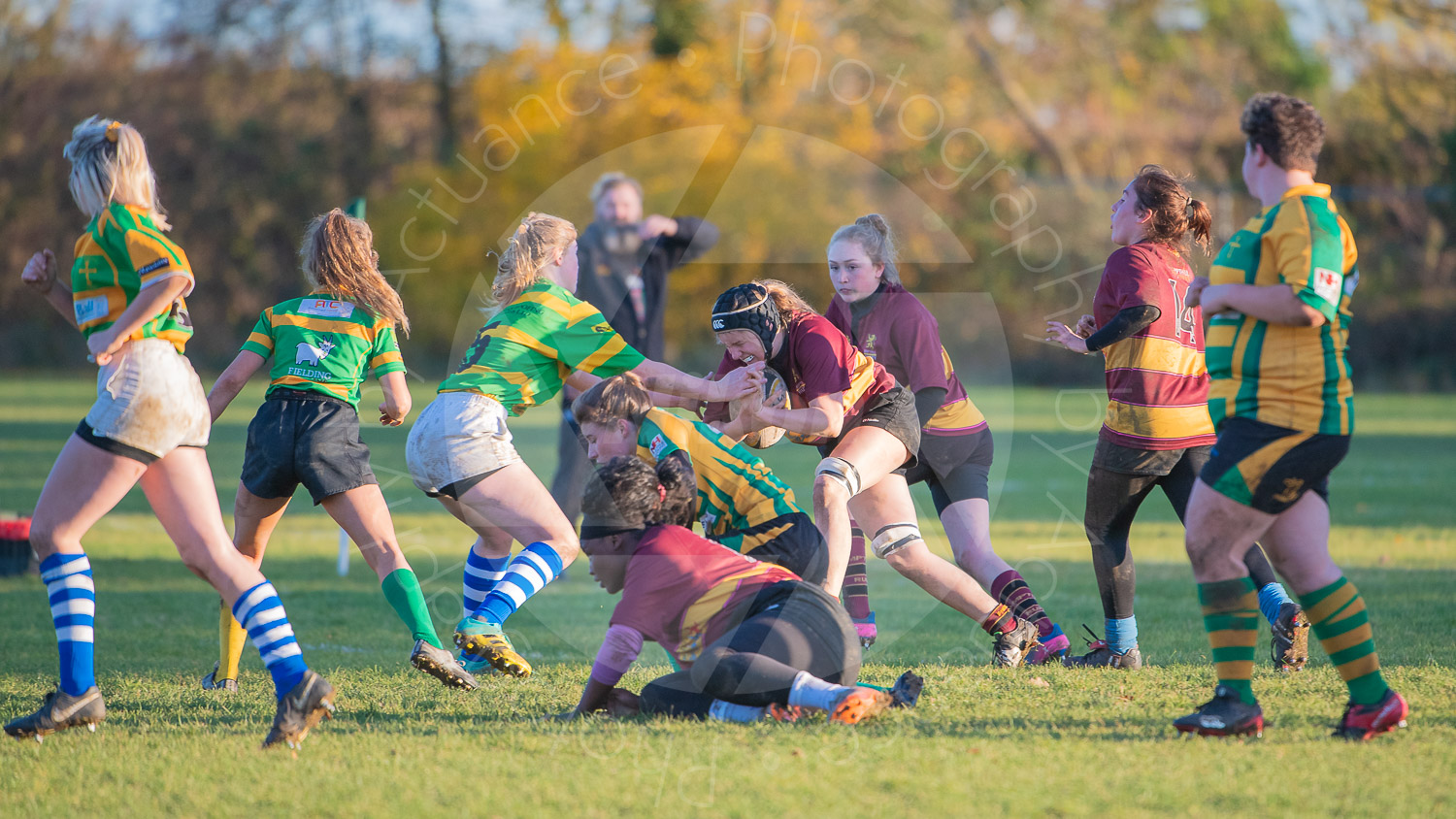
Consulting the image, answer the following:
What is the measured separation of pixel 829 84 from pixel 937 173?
3.60 meters

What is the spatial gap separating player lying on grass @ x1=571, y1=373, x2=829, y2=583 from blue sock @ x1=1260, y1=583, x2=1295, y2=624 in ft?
6.69

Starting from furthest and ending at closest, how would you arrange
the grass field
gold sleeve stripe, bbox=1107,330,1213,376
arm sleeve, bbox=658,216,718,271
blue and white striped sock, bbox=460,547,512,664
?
arm sleeve, bbox=658,216,718,271 → blue and white striped sock, bbox=460,547,512,664 → gold sleeve stripe, bbox=1107,330,1213,376 → the grass field

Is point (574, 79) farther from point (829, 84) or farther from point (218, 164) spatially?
point (218, 164)

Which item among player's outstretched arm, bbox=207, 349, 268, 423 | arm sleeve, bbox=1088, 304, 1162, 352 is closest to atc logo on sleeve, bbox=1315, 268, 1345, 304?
arm sleeve, bbox=1088, 304, 1162, 352

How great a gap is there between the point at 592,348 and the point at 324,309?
105 cm

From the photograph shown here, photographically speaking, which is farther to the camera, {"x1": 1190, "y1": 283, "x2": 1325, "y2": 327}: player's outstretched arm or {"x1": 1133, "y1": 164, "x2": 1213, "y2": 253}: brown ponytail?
{"x1": 1133, "y1": 164, "x2": 1213, "y2": 253}: brown ponytail

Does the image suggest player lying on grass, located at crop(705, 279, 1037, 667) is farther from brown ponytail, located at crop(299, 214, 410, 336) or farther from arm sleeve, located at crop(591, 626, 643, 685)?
brown ponytail, located at crop(299, 214, 410, 336)

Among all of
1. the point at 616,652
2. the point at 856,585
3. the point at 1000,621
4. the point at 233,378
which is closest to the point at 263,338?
the point at 233,378

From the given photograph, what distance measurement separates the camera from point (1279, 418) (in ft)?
11.8

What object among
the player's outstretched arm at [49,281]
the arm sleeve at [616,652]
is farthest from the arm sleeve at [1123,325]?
the player's outstretched arm at [49,281]

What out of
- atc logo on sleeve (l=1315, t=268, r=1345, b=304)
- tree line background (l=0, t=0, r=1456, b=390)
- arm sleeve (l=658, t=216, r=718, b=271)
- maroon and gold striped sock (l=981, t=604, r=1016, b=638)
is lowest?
maroon and gold striped sock (l=981, t=604, r=1016, b=638)

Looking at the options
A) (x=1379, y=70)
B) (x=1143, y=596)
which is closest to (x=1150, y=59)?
(x=1379, y=70)

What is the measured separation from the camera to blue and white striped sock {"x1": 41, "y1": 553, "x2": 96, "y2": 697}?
3.98 metres

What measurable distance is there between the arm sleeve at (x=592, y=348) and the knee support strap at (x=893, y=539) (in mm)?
1281
